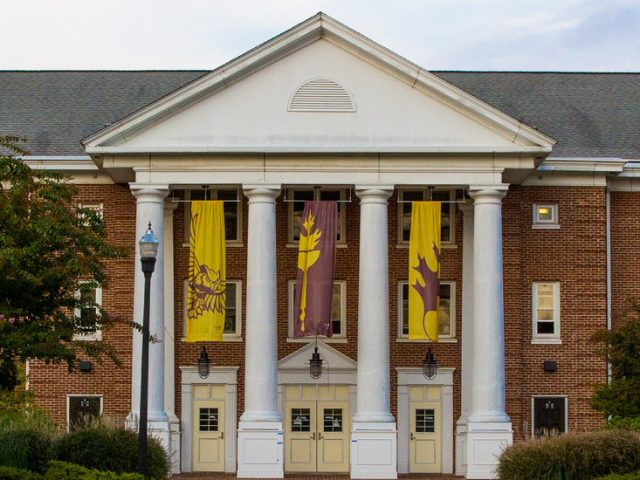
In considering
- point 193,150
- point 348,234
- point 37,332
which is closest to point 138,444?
point 37,332

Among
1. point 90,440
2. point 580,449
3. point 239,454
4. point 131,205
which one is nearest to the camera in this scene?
point 580,449

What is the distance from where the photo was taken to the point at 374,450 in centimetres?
3762

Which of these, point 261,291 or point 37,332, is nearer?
point 37,332

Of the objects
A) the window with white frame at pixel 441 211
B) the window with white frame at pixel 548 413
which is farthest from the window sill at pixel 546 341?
the window with white frame at pixel 441 211

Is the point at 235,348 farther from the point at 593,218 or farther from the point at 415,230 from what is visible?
the point at 593,218

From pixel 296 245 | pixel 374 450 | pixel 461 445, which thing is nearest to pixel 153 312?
pixel 296 245

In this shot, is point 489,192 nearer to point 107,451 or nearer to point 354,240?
point 354,240

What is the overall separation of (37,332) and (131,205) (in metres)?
12.5

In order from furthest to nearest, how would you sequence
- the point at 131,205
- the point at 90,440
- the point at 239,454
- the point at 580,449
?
the point at 131,205, the point at 239,454, the point at 90,440, the point at 580,449

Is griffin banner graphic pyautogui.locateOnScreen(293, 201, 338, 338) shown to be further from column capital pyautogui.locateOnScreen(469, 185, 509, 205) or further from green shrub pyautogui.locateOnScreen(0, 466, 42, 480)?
green shrub pyautogui.locateOnScreen(0, 466, 42, 480)

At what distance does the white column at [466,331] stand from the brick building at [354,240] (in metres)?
0.07

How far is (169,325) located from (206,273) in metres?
3.31

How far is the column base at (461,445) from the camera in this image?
40.6m

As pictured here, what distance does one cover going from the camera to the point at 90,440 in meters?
30.6
